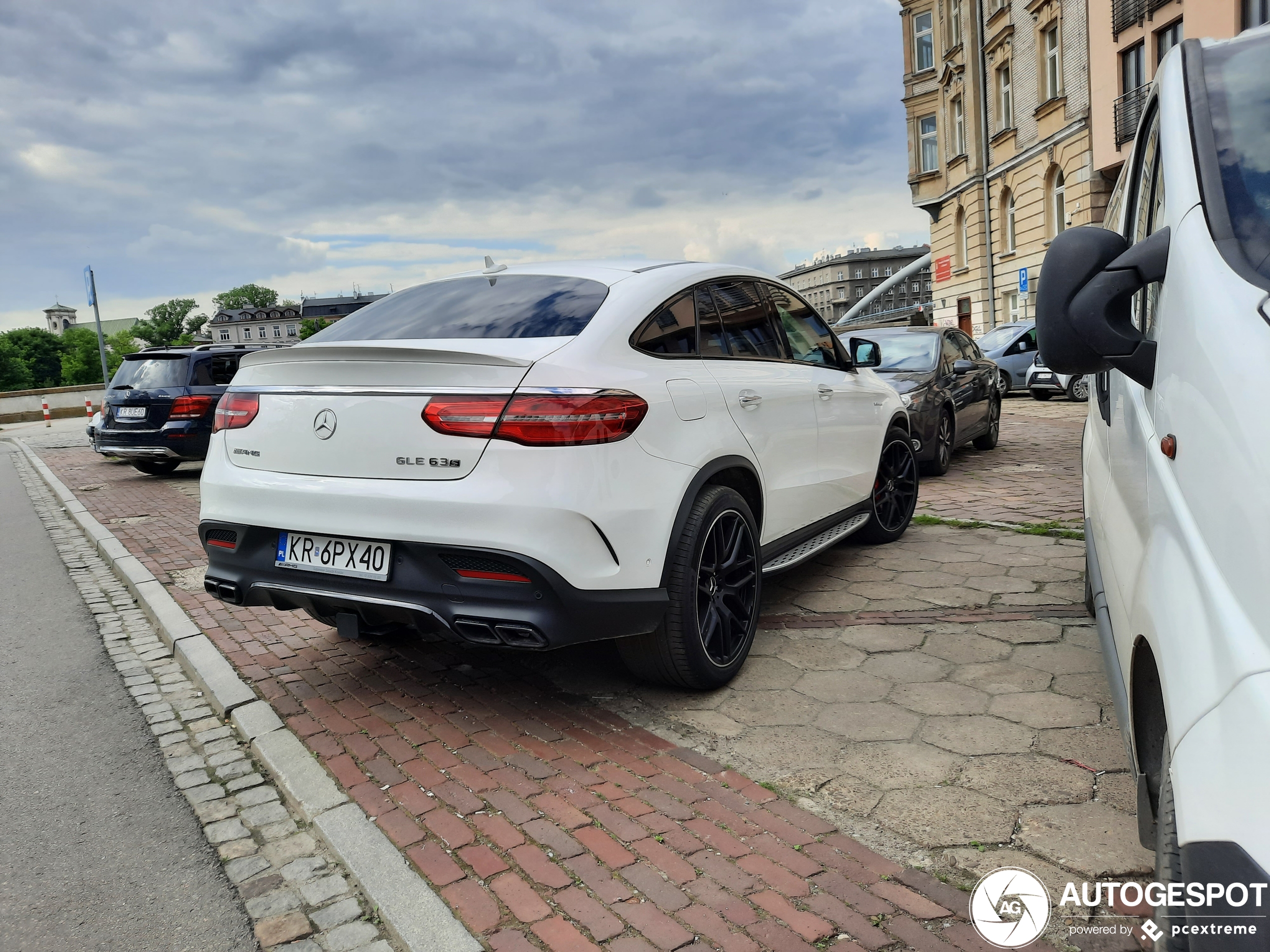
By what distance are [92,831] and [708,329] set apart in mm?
2860

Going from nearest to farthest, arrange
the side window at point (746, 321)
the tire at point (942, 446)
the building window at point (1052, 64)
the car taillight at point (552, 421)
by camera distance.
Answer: the car taillight at point (552, 421)
the side window at point (746, 321)
the tire at point (942, 446)
the building window at point (1052, 64)

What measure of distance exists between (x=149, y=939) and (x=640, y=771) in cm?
145

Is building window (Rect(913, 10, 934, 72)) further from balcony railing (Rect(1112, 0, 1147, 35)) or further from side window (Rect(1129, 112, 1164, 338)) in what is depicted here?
side window (Rect(1129, 112, 1164, 338))

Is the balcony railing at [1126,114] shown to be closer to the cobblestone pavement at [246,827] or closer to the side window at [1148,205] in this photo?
the side window at [1148,205]

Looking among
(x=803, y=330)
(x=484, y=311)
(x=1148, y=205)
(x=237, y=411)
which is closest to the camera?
(x=1148, y=205)

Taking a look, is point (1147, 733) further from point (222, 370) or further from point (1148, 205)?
point (222, 370)

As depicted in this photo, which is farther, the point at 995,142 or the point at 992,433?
the point at 995,142

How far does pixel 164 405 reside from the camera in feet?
41.0

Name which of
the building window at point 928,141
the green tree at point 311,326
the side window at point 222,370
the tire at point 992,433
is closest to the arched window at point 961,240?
the building window at point 928,141

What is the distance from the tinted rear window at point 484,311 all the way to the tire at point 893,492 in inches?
115

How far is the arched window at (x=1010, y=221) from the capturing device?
32625 mm

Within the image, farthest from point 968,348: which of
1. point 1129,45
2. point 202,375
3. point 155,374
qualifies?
point 1129,45

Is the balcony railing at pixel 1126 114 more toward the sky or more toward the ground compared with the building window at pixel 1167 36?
more toward the ground

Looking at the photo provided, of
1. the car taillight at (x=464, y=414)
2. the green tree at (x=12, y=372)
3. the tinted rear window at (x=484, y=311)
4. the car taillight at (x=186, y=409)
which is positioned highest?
the green tree at (x=12, y=372)
